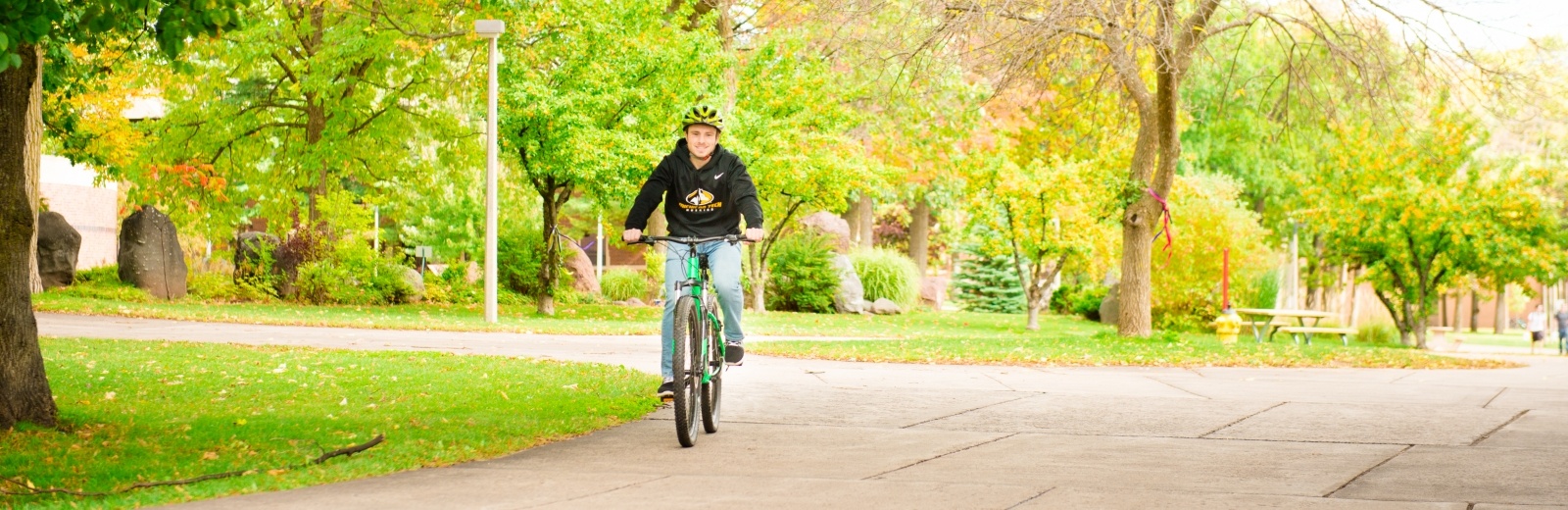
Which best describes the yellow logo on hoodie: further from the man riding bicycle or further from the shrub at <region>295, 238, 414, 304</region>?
the shrub at <region>295, 238, 414, 304</region>

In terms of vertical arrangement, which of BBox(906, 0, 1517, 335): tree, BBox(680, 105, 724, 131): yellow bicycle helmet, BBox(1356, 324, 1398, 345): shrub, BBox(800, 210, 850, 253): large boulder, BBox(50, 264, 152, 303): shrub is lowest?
BBox(1356, 324, 1398, 345): shrub

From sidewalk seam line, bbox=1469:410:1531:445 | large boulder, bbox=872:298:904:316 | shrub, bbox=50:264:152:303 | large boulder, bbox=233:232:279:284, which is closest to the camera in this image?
sidewalk seam line, bbox=1469:410:1531:445


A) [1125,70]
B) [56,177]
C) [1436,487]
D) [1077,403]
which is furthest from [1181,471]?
Result: [56,177]

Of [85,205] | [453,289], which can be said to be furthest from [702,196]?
[85,205]

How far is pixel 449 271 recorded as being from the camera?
A: 30250 millimetres

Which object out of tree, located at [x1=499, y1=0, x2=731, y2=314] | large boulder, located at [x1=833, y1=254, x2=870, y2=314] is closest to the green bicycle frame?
tree, located at [x1=499, y1=0, x2=731, y2=314]

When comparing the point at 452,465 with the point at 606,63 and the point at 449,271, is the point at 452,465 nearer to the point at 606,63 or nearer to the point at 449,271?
the point at 606,63

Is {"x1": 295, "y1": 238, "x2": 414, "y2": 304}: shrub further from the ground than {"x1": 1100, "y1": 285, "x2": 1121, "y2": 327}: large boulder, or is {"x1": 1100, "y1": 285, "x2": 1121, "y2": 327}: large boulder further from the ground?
{"x1": 295, "y1": 238, "x2": 414, "y2": 304}: shrub

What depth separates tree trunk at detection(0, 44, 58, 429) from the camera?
730cm

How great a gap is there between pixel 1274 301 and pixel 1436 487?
24267 millimetres

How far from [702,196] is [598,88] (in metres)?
15.6

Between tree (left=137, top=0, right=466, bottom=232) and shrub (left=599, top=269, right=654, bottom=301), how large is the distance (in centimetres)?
662

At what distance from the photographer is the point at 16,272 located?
7375 mm

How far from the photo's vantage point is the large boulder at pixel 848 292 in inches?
1294
